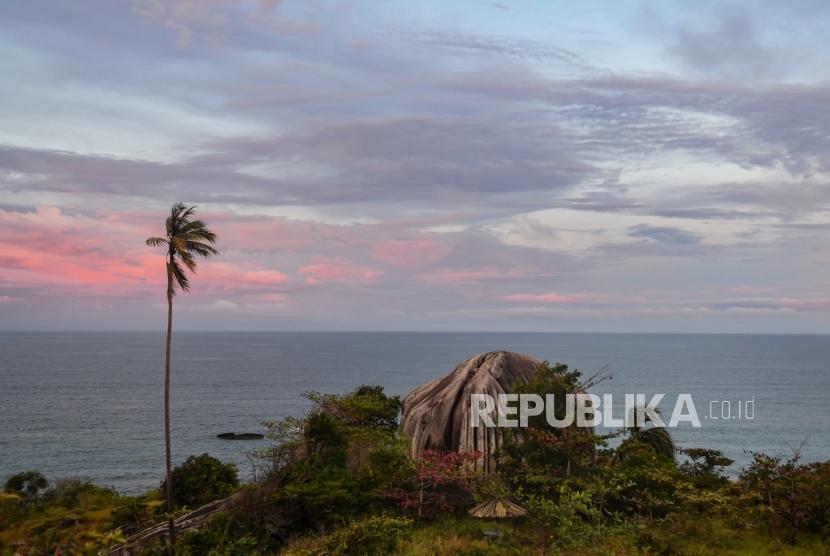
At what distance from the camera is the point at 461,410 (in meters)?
29.0

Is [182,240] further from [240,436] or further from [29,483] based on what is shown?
[240,436]

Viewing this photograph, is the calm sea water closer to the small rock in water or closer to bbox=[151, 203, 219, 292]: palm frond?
the small rock in water

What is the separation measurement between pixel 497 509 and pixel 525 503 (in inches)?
43.4

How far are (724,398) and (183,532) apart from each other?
10753cm

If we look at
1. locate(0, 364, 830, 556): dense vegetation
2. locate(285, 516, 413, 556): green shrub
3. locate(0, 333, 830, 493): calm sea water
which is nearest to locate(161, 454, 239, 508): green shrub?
locate(0, 364, 830, 556): dense vegetation

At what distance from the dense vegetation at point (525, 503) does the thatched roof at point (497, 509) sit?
14.4 inches

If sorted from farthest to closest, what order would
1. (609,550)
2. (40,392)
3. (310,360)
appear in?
(310,360)
(40,392)
(609,550)

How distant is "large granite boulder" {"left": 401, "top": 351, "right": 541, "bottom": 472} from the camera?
28.1m

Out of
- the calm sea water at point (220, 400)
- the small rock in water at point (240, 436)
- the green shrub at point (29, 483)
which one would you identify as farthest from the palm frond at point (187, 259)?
the small rock in water at point (240, 436)

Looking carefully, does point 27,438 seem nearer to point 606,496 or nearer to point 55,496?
point 55,496

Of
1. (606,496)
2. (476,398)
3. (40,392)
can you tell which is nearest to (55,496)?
(476,398)

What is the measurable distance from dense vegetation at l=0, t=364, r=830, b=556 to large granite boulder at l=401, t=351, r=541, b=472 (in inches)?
67.7

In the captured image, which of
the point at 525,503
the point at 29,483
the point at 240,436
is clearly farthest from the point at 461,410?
the point at 240,436

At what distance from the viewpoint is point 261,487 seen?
2331 cm
